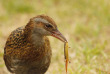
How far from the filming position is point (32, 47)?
4289mm

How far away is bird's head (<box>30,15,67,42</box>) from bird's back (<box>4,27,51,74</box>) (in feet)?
1.01

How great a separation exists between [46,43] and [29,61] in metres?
0.45

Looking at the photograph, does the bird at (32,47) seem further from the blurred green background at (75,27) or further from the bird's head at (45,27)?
the blurred green background at (75,27)

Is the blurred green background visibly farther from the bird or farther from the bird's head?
the bird's head

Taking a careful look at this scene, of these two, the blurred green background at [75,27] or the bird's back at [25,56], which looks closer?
the bird's back at [25,56]

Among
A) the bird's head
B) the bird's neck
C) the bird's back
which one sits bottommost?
the bird's back

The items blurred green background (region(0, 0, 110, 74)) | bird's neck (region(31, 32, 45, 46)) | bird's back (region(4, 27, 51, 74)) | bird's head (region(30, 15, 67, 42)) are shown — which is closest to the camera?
bird's head (region(30, 15, 67, 42))

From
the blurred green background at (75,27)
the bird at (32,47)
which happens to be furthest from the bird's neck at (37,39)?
the blurred green background at (75,27)

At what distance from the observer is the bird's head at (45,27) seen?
404cm

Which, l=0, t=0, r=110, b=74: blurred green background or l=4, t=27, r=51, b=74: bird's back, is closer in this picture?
l=4, t=27, r=51, b=74: bird's back

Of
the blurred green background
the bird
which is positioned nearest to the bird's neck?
the bird

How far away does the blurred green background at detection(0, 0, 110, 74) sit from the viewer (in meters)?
5.64

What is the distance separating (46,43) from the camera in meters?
4.55

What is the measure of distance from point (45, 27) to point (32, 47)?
17.1 inches
